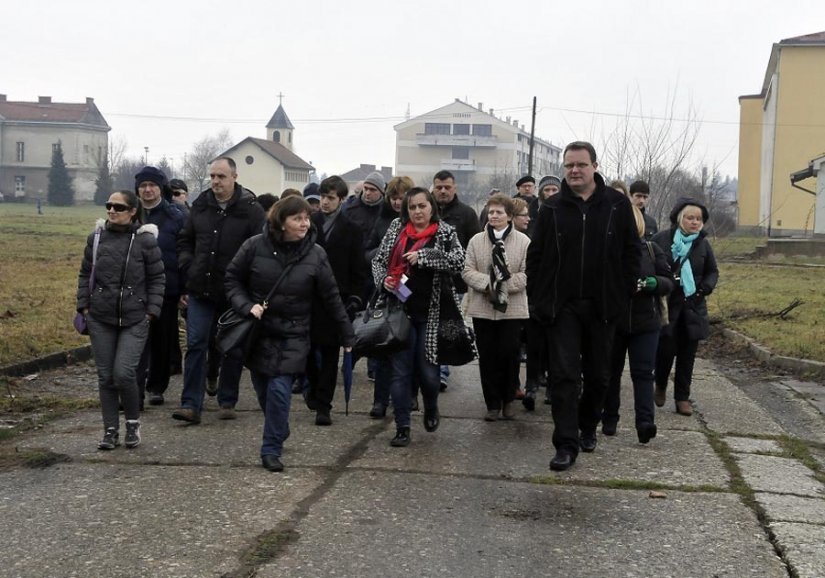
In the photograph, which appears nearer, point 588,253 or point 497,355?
point 588,253

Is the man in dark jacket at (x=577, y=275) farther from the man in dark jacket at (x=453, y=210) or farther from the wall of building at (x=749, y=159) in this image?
the wall of building at (x=749, y=159)

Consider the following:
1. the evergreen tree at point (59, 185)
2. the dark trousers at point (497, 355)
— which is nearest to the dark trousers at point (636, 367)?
the dark trousers at point (497, 355)

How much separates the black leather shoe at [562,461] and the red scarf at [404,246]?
1.70m

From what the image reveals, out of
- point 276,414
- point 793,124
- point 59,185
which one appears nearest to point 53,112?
point 59,185

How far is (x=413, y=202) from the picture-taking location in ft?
24.1

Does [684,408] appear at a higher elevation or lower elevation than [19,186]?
lower

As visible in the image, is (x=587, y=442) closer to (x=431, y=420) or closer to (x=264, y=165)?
(x=431, y=420)

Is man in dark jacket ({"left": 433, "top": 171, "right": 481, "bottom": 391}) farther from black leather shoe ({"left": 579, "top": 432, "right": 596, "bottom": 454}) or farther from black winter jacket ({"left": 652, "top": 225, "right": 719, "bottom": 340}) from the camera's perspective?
black leather shoe ({"left": 579, "top": 432, "right": 596, "bottom": 454})

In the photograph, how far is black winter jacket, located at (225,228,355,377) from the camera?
6637 millimetres

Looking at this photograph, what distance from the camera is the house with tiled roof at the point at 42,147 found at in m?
109

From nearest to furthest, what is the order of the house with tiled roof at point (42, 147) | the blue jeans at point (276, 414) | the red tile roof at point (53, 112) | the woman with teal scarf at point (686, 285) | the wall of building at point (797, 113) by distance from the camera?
the blue jeans at point (276, 414), the woman with teal scarf at point (686, 285), the wall of building at point (797, 113), the house with tiled roof at point (42, 147), the red tile roof at point (53, 112)

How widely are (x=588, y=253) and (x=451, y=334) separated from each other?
1306mm

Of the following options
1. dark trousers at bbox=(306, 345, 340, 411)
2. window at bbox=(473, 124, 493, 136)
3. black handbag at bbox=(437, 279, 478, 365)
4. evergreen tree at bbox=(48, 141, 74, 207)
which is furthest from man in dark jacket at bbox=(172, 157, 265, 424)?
window at bbox=(473, 124, 493, 136)

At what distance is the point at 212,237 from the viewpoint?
8047mm
